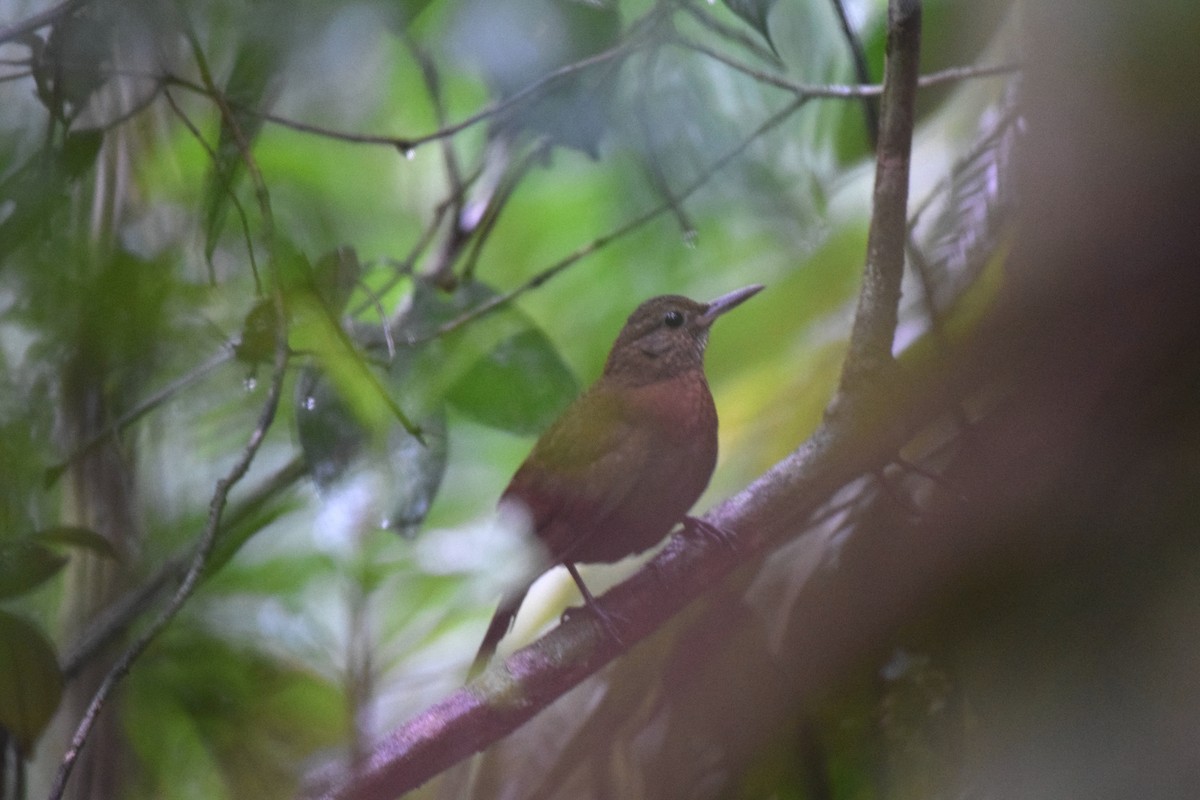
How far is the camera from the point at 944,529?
69 cm

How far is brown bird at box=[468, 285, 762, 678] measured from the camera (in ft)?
2.35

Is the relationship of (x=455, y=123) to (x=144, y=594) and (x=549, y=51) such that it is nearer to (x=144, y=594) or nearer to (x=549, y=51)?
(x=549, y=51)

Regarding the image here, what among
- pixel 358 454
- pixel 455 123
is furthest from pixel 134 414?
pixel 455 123

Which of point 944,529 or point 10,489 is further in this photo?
point 10,489

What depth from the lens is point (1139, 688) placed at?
643 mm

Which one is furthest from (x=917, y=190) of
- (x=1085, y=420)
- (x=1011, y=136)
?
(x=1085, y=420)

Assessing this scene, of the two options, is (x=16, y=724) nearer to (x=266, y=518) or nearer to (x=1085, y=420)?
(x=266, y=518)

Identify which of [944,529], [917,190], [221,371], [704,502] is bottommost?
[944,529]

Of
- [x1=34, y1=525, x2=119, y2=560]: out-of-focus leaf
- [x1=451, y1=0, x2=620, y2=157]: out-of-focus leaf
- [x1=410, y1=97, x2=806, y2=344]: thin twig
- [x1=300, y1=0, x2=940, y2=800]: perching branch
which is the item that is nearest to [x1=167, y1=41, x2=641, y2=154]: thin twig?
[x1=451, y1=0, x2=620, y2=157]: out-of-focus leaf

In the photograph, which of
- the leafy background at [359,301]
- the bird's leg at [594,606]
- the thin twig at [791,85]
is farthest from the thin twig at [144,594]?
the thin twig at [791,85]

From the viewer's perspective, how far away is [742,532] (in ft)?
2.33

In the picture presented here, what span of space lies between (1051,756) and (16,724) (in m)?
0.72

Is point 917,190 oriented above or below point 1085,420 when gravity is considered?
above

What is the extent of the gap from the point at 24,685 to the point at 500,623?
0.35 m
